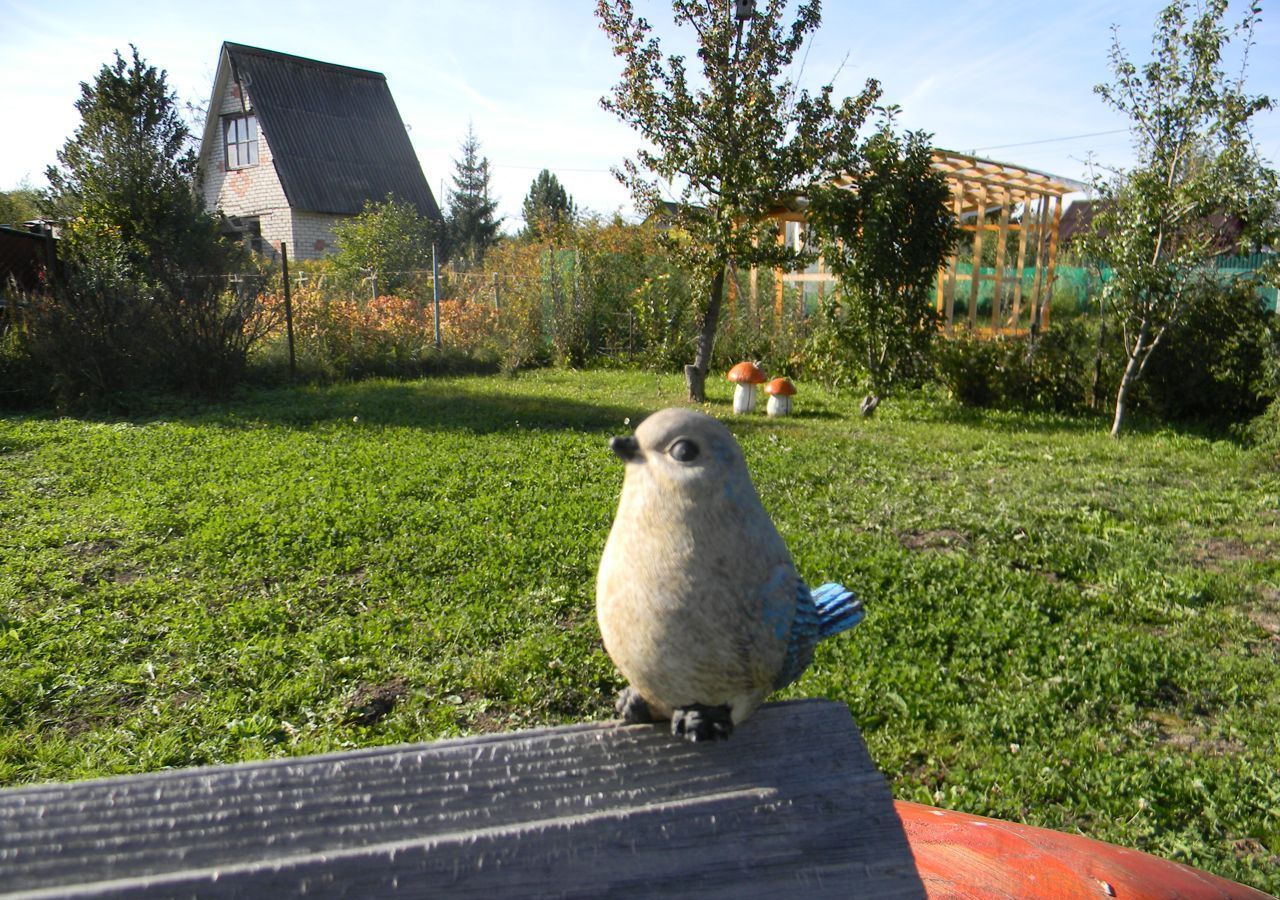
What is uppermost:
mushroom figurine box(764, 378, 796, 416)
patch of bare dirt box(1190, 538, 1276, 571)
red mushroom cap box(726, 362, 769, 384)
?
red mushroom cap box(726, 362, 769, 384)

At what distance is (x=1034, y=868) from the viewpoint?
1.98m

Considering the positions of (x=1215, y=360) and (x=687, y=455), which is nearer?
(x=687, y=455)

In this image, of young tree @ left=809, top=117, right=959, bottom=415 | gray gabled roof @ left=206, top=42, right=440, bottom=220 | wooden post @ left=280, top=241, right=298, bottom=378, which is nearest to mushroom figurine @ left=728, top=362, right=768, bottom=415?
young tree @ left=809, top=117, right=959, bottom=415

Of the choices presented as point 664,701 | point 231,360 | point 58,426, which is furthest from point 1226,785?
point 231,360

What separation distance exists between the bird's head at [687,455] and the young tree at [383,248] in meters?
17.4

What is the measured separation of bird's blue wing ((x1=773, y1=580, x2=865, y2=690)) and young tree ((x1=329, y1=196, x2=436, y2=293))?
685 inches

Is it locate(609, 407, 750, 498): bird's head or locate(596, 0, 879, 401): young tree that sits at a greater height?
locate(596, 0, 879, 401): young tree

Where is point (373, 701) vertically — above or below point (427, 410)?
below

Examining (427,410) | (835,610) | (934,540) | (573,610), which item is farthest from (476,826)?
(427,410)

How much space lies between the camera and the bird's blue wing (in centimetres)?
153

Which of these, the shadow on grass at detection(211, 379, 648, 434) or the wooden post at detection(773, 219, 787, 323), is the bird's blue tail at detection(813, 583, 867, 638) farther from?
the wooden post at detection(773, 219, 787, 323)

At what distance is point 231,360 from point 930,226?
8.63 m

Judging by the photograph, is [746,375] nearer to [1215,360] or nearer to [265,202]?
[1215,360]

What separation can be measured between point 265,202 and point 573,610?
22985 mm
